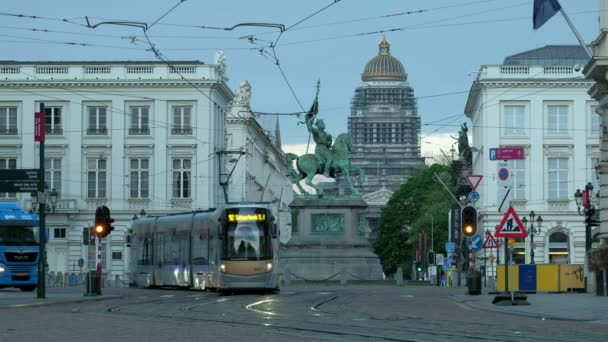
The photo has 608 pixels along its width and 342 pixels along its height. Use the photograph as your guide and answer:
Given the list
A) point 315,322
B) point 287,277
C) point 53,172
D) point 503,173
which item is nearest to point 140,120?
point 53,172

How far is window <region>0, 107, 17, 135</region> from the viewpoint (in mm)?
117250

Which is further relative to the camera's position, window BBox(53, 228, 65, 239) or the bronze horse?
window BBox(53, 228, 65, 239)

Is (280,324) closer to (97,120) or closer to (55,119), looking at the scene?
(97,120)

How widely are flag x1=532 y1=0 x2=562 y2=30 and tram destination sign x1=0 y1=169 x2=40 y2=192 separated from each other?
652 inches

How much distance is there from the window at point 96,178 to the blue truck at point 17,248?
55.4m

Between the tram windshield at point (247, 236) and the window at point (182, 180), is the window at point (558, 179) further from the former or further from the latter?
the tram windshield at point (247, 236)

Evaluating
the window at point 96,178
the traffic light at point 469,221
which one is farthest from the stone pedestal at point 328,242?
the window at point 96,178

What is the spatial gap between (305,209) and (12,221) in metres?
23.6

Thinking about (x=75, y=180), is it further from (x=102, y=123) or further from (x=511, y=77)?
(x=511, y=77)

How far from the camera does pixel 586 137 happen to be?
116 m

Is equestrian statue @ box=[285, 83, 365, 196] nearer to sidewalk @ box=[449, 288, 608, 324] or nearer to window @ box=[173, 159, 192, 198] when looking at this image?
window @ box=[173, 159, 192, 198]

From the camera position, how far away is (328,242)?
80750 millimetres

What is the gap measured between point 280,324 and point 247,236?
1038 inches

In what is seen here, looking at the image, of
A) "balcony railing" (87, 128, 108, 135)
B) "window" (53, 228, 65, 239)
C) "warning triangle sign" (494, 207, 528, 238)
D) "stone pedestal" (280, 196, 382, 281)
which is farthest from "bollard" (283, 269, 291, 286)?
"window" (53, 228, 65, 239)
